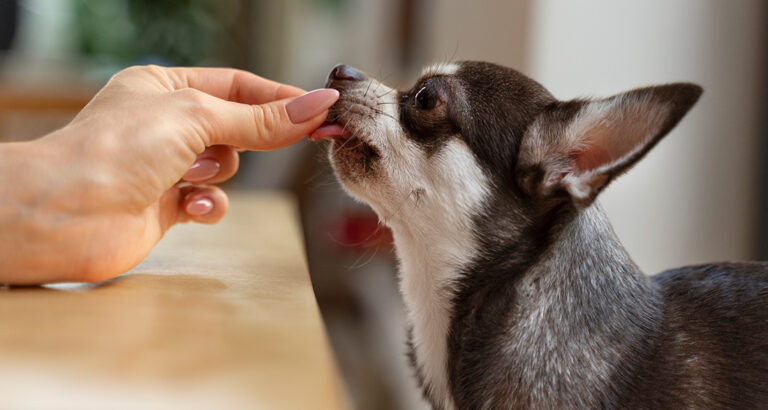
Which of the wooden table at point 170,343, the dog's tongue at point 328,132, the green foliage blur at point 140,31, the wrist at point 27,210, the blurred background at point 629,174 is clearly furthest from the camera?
the green foliage blur at point 140,31

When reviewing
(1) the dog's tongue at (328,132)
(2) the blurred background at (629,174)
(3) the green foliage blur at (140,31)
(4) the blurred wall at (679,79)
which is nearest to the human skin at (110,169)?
(1) the dog's tongue at (328,132)

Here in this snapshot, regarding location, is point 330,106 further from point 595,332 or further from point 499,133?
point 595,332

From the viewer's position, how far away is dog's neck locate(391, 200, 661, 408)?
1034mm

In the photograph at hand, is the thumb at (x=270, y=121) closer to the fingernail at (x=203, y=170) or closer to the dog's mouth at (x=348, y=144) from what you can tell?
the dog's mouth at (x=348, y=144)

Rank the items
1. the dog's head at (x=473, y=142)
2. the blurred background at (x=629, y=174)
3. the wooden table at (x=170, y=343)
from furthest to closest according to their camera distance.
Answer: the blurred background at (x=629, y=174) → the dog's head at (x=473, y=142) → the wooden table at (x=170, y=343)

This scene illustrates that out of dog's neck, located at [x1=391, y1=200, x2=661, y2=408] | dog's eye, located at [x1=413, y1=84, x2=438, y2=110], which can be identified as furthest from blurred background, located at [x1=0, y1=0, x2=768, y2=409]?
dog's neck, located at [x1=391, y1=200, x2=661, y2=408]

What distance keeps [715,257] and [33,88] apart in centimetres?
496

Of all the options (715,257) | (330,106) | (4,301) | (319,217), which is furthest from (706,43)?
(4,301)

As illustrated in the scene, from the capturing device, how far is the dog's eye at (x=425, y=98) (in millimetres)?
1258

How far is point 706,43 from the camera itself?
2.89 metres

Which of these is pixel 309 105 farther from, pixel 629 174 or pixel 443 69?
pixel 629 174

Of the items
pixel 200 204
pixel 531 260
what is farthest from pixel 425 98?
pixel 200 204

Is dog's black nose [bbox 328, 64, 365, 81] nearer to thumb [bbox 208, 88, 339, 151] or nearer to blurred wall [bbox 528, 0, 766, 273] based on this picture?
thumb [bbox 208, 88, 339, 151]

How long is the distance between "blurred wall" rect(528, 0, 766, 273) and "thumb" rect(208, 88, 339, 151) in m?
1.88
